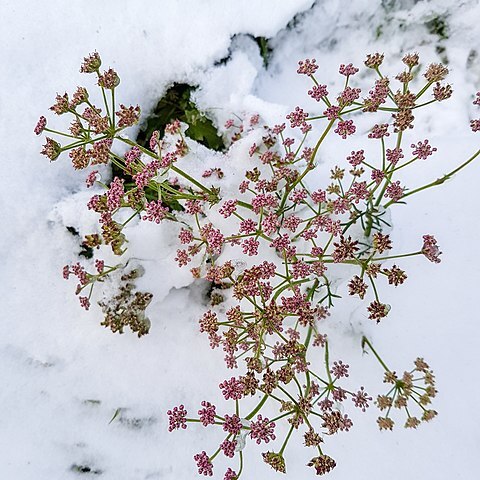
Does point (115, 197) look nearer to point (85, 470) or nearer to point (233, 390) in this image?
point (233, 390)

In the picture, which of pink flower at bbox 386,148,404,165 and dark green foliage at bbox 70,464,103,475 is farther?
dark green foliage at bbox 70,464,103,475

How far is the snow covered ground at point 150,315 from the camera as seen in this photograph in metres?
1.79

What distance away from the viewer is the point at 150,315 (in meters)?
1.86

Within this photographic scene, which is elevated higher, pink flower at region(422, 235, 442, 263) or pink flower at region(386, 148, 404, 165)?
pink flower at region(386, 148, 404, 165)

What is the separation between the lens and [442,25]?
2.02m

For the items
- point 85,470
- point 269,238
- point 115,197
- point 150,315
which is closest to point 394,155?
point 269,238

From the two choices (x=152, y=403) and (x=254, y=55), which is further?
(x=254, y=55)

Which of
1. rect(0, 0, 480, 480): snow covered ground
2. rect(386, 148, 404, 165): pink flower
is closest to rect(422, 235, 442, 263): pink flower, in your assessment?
rect(386, 148, 404, 165): pink flower

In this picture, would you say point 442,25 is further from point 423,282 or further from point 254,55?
point 423,282

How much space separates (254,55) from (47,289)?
3.74 ft

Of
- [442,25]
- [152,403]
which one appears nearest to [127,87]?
[152,403]

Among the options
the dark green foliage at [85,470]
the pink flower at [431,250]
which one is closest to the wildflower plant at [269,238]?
the pink flower at [431,250]

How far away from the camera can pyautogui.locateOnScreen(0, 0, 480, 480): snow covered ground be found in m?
1.79

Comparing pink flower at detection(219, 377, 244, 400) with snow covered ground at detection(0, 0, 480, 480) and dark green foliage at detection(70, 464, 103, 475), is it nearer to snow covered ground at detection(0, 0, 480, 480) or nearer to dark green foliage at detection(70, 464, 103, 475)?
snow covered ground at detection(0, 0, 480, 480)
